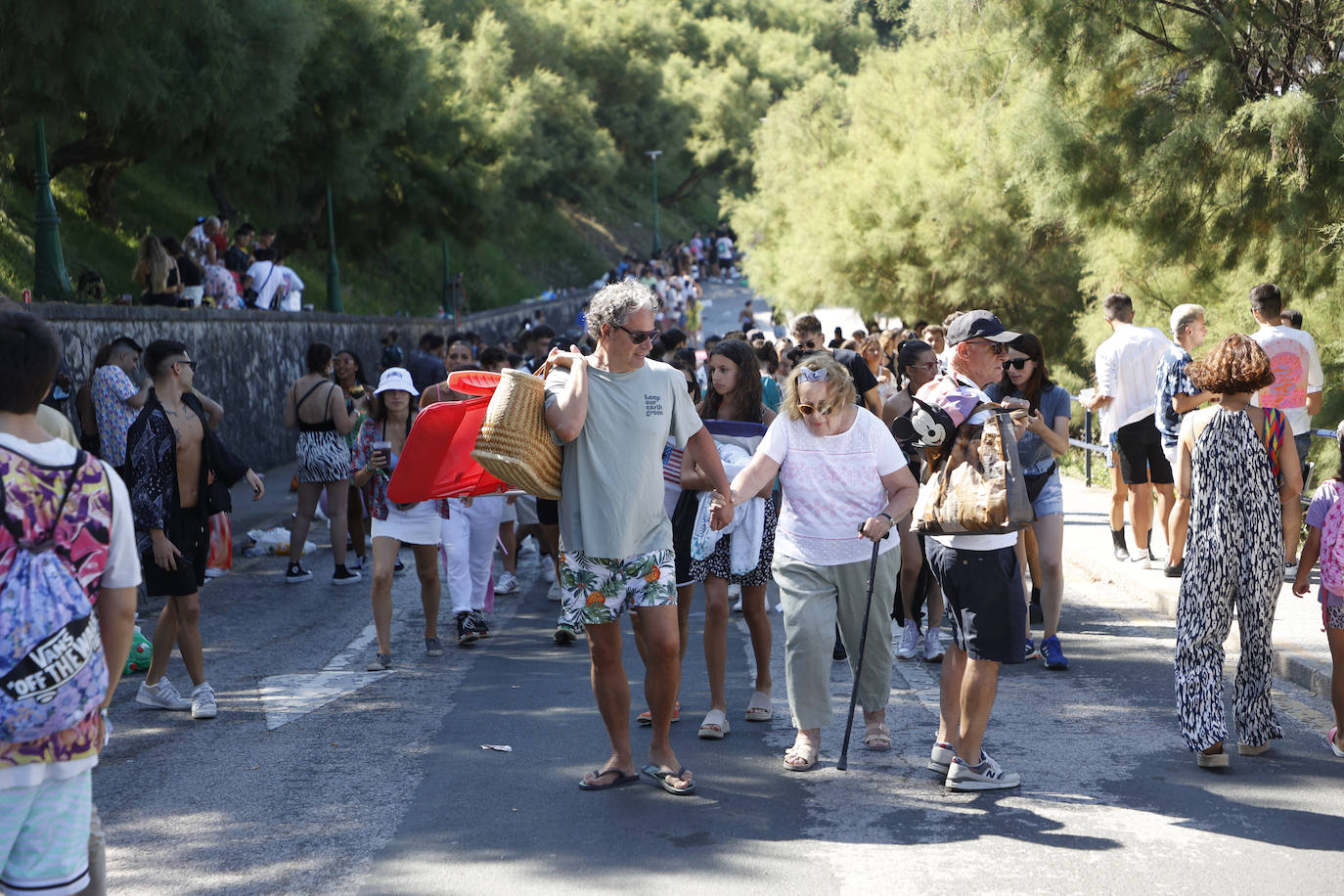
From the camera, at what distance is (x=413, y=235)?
38.1 meters

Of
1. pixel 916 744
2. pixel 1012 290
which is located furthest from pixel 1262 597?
pixel 1012 290

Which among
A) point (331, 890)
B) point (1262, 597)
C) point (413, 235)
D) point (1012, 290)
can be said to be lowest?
point (331, 890)

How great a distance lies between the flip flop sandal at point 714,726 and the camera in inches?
251

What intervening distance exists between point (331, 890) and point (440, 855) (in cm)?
44

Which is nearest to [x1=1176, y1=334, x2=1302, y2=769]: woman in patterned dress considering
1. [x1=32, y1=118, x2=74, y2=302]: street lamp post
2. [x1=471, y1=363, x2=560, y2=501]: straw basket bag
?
[x1=471, y1=363, x2=560, y2=501]: straw basket bag

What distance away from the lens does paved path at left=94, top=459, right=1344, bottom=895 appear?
4.68 m

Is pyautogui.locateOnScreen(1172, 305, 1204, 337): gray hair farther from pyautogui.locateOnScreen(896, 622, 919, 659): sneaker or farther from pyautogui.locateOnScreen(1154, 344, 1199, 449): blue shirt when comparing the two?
pyautogui.locateOnScreen(896, 622, 919, 659): sneaker

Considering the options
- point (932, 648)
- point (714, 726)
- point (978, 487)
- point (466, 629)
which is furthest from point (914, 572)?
point (466, 629)

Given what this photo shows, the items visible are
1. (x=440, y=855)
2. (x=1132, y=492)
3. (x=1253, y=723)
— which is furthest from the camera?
(x=1132, y=492)

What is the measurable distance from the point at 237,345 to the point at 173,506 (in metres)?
13.4

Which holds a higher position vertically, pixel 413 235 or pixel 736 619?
pixel 413 235

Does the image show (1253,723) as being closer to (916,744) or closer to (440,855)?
(916,744)

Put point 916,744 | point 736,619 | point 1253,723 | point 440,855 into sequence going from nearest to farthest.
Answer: point 440,855 < point 1253,723 < point 916,744 < point 736,619

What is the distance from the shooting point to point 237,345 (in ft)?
65.5
